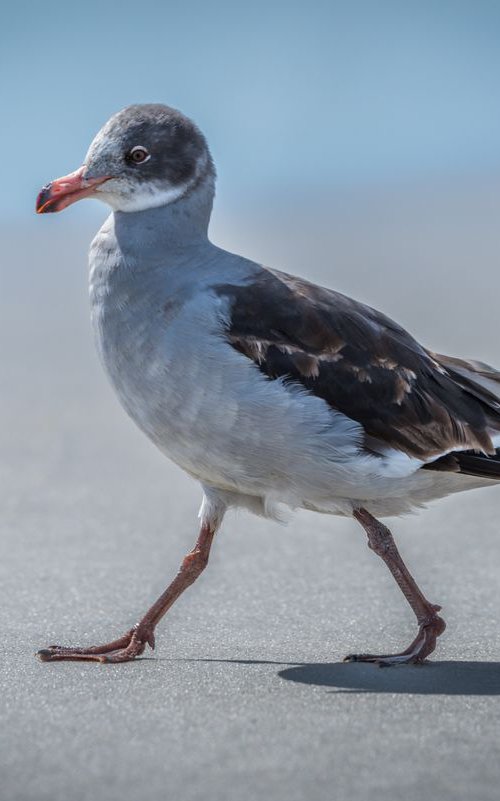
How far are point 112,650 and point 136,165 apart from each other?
1.97m

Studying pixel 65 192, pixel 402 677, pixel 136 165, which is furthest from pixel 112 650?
pixel 136 165

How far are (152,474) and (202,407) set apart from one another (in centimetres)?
382

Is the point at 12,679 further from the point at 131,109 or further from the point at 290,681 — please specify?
the point at 131,109

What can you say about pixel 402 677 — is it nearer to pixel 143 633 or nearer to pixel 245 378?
pixel 143 633

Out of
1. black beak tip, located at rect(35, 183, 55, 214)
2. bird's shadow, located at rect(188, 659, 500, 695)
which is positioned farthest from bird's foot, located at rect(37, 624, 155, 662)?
black beak tip, located at rect(35, 183, 55, 214)

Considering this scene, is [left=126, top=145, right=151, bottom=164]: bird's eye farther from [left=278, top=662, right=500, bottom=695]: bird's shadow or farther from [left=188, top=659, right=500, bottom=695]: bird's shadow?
[left=278, top=662, right=500, bottom=695]: bird's shadow

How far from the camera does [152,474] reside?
8781mm

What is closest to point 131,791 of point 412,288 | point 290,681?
point 290,681

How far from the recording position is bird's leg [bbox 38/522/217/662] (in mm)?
5121

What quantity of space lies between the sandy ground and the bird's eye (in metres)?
1.96

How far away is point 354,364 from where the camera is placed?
5.34 metres

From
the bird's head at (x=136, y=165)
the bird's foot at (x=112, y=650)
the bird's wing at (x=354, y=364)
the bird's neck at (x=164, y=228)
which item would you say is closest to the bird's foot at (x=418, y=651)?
the bird's wing at (x=354, y=364)

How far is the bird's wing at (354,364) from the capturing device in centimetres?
521

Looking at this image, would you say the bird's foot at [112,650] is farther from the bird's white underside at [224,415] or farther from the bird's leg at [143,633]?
the bird's white underside at [224,415]
